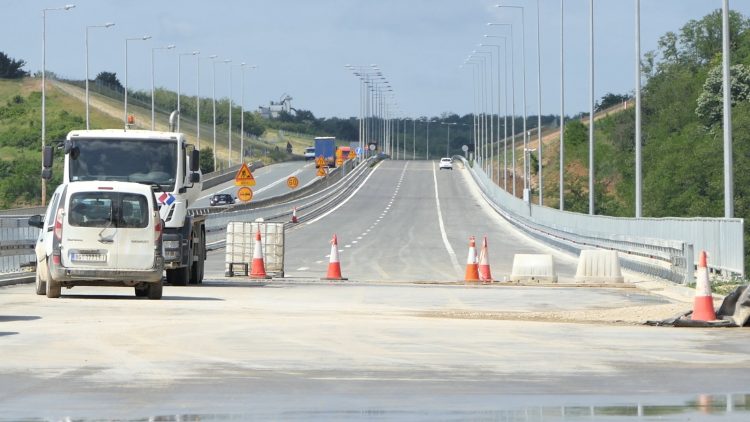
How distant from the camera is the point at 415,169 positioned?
181 metres

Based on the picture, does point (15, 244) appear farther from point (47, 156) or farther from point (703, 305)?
point (703, 305)

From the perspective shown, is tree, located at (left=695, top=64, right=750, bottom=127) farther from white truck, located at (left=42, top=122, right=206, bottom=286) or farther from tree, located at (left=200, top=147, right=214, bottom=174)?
white truck, located at (left=42, top=122, right=206, bottom=286)

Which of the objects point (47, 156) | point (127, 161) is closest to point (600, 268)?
point (127, 161)

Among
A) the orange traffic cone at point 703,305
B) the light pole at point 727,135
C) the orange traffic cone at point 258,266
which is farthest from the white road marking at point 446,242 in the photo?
the orange traffic cone at point 703,305

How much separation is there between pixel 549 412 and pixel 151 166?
67.3 ft

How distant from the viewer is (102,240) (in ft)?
88.1

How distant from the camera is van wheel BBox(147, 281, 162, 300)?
88.5 ft

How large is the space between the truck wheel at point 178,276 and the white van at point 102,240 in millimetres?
5157

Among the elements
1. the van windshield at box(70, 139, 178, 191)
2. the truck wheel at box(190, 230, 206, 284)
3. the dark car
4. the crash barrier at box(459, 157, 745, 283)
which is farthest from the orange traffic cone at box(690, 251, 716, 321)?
the dark car

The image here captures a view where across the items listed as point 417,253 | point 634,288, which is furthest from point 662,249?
point 417,253

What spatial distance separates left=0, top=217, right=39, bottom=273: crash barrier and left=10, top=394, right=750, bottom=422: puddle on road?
73.0 feet

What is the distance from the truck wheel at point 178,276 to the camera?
32.7 meters

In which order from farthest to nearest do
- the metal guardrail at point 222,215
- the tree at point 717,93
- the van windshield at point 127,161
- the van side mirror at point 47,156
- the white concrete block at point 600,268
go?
the tree at point 717,93
the white concrete block at point 600,268
the metal guardrail at point 222,215
the van windshield at point 127,161
the van side mirror at point 47,156

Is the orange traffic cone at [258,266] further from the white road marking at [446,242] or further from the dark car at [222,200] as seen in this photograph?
the dark car at [222,200]
